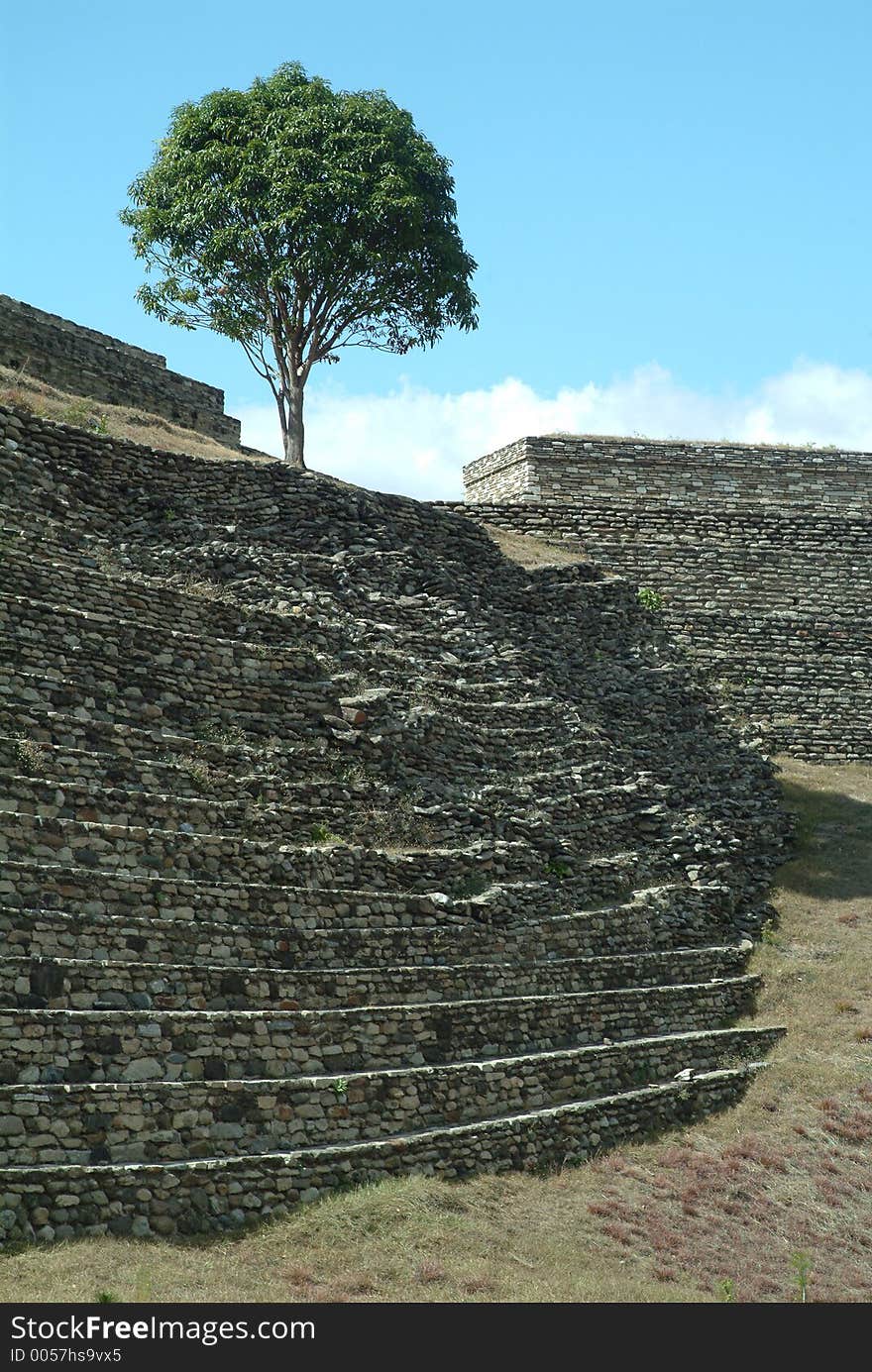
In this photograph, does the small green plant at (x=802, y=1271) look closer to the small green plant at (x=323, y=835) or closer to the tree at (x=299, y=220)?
the small green plant at (x=323, y=835)

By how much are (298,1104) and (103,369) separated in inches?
739

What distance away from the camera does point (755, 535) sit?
33.5m

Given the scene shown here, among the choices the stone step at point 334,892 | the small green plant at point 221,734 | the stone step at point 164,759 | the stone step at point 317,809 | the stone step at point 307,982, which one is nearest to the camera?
the stone step at point 307,982

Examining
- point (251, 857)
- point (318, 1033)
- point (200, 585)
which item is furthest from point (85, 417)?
point (318, 1033)

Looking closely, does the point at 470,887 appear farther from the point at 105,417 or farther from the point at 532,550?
the point at 105,417

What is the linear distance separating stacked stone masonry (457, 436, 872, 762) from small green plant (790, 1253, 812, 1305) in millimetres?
13780

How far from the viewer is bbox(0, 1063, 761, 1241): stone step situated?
12.5m

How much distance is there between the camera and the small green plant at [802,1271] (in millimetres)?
14453

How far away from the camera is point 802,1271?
14.4m

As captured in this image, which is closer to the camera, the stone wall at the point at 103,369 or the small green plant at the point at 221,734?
the small green plant at the point at 221,734

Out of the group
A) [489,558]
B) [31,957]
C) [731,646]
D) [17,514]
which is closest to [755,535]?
[731,646]

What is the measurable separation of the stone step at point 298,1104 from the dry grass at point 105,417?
1251 cm

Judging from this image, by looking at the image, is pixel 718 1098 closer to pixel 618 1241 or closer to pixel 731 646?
pixel 618 1241

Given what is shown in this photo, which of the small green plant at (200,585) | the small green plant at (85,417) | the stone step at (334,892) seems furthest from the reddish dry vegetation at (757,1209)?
the small green plant at (85,417)
